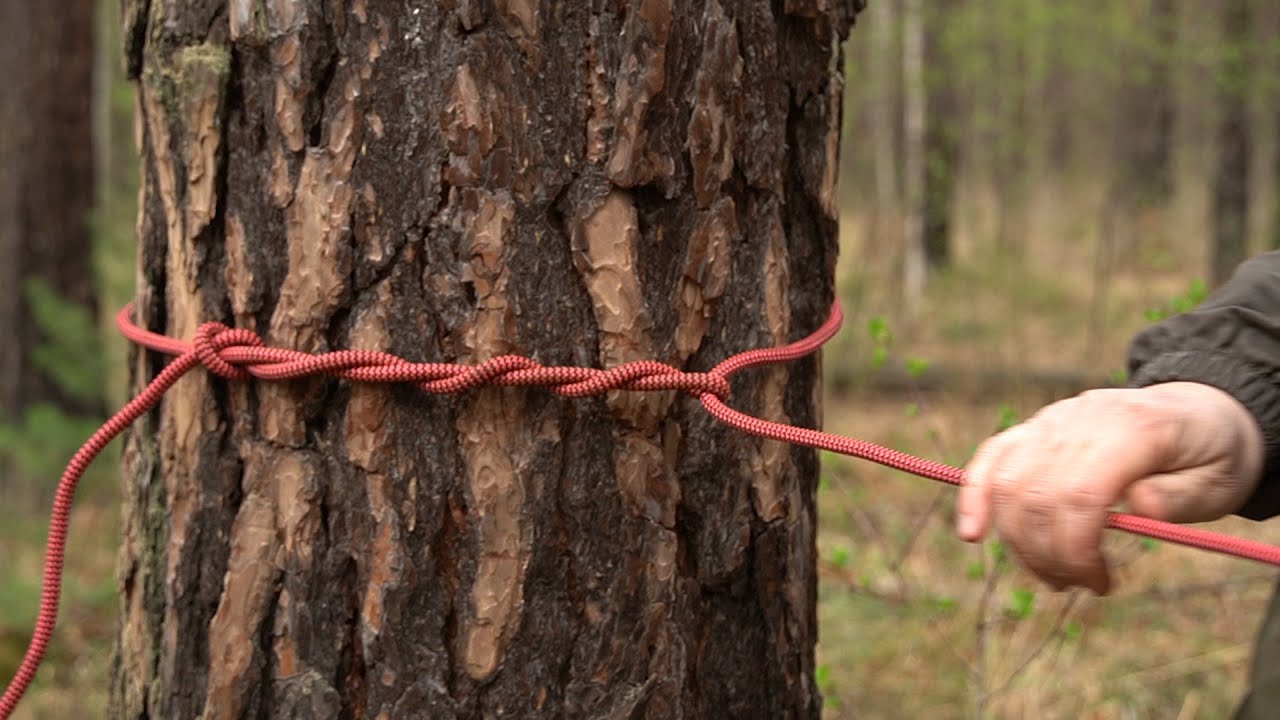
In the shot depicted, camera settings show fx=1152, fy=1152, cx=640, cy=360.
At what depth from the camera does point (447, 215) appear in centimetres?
123

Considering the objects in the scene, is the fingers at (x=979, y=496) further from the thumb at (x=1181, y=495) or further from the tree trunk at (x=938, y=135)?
the tree trunk at (x=938, y=135)

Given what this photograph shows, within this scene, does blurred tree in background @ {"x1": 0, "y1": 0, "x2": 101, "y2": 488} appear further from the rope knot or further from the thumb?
the thumb

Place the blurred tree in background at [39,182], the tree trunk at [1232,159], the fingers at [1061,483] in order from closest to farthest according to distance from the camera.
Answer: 1. the fingers at [1061,483]
2. the blurred tree in background at [39,182]
3. the tree trunk at [1232,159]

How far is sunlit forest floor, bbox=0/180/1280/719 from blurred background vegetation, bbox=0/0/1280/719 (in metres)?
0.01

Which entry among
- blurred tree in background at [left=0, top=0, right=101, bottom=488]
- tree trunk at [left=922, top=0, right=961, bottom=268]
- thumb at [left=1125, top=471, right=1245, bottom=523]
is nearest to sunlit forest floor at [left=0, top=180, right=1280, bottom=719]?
blurred tree in background at [left=0, top=0, right=101, bottom=488]

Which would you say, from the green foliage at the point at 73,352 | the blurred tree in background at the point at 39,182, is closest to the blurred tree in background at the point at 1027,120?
the blurred tree in background at the point at 39,182

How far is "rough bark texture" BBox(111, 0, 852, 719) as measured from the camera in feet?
4.05

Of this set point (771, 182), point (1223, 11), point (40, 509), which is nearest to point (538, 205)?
point (771, 182)

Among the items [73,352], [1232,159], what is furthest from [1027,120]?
[73,352]

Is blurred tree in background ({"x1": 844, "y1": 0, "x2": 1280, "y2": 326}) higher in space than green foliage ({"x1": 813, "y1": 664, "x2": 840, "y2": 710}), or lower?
higher

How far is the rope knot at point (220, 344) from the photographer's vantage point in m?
1.29

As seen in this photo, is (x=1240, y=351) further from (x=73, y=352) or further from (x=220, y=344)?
(x=73, y=352)

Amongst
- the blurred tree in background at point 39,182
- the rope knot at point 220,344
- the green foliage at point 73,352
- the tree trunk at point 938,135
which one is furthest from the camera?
the tree trunk at point 938,135

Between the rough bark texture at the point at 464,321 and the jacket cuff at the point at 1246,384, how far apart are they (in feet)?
1.42
